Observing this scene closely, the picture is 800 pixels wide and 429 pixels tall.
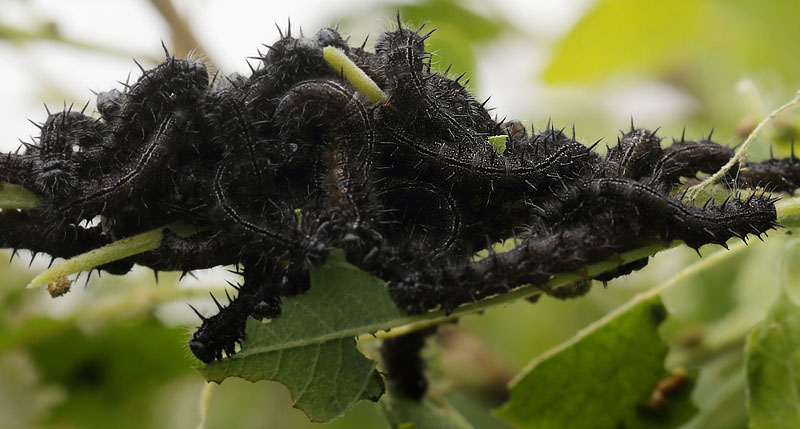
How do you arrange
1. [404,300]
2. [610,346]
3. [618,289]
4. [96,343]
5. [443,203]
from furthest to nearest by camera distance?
[618,289] < [96,343] < [610,346] < [443,203] < [404,300]

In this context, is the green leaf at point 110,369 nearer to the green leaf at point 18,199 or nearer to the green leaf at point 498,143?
the green leaf at point 18,199

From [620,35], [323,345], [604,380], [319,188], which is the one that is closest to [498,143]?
[319,188]

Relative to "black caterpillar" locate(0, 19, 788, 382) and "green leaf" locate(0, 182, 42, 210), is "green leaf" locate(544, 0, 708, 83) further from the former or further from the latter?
"green leaf" locate(0, 182, 42, 210)

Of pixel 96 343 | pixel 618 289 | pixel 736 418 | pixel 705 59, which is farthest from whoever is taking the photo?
pixel 705 59

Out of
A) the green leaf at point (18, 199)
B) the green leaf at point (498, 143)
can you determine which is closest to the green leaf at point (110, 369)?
the green leaf at point (18, 199)

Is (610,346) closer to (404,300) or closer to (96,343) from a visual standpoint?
(404,300)

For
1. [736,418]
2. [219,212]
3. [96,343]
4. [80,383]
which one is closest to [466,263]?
[219,212]

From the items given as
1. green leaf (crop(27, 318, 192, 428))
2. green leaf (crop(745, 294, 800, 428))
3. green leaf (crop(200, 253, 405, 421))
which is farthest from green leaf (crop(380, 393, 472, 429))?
green leaf (crop(27, 318, 192, 428))
